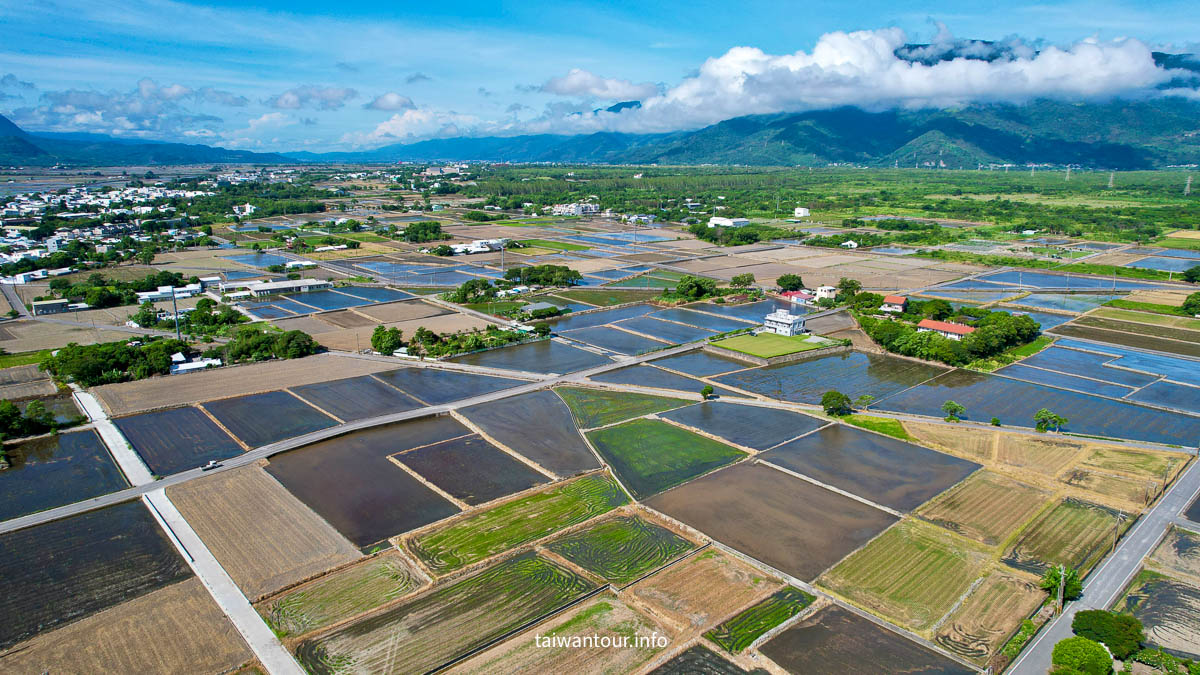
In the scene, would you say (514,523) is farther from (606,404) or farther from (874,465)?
(874,465)

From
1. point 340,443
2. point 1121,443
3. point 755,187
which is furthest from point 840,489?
point 755,187

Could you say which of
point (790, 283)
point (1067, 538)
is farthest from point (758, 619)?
point (790, 283)

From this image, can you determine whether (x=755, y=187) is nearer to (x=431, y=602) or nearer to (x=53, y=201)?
(x=53, y=201)

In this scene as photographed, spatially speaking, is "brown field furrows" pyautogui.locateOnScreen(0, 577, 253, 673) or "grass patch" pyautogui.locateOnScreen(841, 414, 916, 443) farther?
"grass patch" pyautogui.locateOnScreen(841, 414, 916, 443)

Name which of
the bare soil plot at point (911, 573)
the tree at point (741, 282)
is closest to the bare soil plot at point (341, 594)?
the bare soil plot at point (911, 573)

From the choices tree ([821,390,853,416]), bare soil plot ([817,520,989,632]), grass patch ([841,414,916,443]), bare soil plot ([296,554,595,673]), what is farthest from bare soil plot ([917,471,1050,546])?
bare soil plot ([296,554,595,673])

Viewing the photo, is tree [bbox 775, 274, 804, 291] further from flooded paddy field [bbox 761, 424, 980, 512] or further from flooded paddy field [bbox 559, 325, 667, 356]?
flooded paddy field [bbox 761, 424, 980, 512]

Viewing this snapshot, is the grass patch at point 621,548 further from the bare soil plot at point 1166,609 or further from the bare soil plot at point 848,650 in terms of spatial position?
the bare soil plot at point 1166,609
